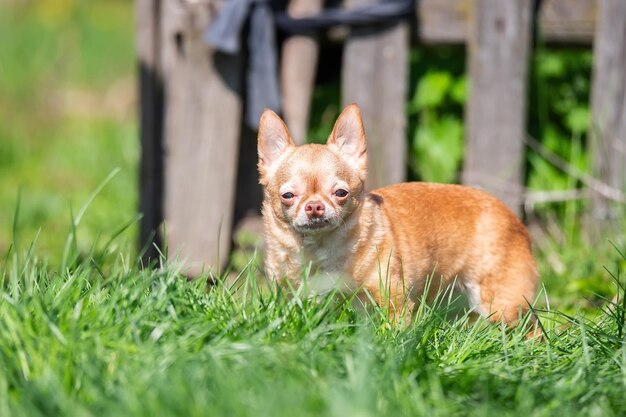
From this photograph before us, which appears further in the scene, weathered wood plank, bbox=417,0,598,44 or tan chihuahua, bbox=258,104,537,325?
weathered wood plank, bbox=417,0,598,44

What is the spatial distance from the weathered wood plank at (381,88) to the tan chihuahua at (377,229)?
3.71 ft

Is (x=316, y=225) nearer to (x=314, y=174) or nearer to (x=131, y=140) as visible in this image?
(x=314, y=174)

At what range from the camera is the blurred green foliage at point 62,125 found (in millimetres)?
7117

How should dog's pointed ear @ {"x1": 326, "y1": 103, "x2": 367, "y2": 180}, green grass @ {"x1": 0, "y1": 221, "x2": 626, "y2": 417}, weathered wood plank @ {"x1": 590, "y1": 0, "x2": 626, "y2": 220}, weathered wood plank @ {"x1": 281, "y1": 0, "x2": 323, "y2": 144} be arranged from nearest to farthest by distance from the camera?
green grass @ {"x1": 0, "y1": 221, "x2": 626, "y2": 417} < dog's pointed ear @ {"x1": 326, "y1": 103, "x2": 367, "y2": 180} < weathered wood plank @ {"x1": 590, "y1": 0, "x2": 626, "y2": 220} < weathered wood plank @ {"x1": 281, "y1": 0, "x2": 323, "y2": 144}

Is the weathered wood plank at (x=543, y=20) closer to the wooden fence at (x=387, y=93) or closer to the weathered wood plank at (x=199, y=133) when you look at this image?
the wooden fence at (x=387, y=93)

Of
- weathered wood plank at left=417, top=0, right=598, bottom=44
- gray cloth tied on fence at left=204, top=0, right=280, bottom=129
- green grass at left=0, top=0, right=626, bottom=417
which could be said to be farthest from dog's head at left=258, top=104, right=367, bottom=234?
weathered wood plank at left=417, top=0, right=598, bottom=44

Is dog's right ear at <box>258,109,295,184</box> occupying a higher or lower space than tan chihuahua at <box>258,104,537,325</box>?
higher

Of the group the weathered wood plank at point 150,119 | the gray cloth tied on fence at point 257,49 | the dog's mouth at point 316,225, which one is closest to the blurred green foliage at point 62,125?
the weathered wood plank at point 150,119

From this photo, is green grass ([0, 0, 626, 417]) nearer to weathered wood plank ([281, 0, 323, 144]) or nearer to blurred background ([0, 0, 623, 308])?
blurred background ([0, 0, 623, 308])

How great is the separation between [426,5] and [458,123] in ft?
3.54

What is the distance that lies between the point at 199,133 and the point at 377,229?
1.86 meters

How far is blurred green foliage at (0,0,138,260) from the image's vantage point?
712 centimetres

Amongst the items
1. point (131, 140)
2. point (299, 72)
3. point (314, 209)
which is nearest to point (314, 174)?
point (314, 209)

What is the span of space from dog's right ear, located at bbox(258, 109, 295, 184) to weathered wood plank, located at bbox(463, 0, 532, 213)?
1690 millimetres
